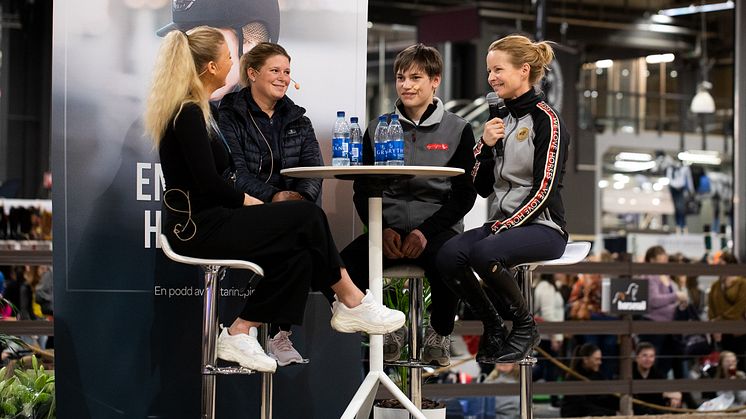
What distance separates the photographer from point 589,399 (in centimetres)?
731

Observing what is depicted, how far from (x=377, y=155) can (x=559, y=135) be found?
0.68 metres

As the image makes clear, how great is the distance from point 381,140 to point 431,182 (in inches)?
15.0

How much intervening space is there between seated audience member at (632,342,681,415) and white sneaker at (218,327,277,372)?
15.1ft

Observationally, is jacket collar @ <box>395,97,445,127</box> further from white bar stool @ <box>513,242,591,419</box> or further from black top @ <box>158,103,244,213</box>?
black top @ <box>158,103,244,213</box>

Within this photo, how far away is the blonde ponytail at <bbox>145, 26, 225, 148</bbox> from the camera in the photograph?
3688 millimetres

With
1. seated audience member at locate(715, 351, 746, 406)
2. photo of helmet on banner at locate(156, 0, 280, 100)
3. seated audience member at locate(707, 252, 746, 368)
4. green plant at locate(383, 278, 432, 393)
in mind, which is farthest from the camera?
seated audience member at locate(707, 252, 746, 368)

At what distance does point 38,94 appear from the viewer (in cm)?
1736

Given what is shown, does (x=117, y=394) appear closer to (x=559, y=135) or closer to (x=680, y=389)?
(x=559, y=135)

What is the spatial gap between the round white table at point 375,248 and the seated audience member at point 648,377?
4228 mm

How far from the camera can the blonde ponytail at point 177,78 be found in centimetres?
369

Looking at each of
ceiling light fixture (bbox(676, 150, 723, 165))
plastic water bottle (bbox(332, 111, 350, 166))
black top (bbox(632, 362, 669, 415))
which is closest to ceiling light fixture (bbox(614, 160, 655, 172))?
ceiling light fixture (bbox(676, 150, 723, 165))

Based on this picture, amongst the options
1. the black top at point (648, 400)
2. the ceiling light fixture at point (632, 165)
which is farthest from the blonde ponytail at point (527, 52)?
the ceiling light fixture at point (632, 165)

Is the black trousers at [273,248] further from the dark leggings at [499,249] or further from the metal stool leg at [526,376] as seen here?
the metal stool leg at [526,376]

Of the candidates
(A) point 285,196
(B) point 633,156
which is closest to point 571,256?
(A) point 285,196
